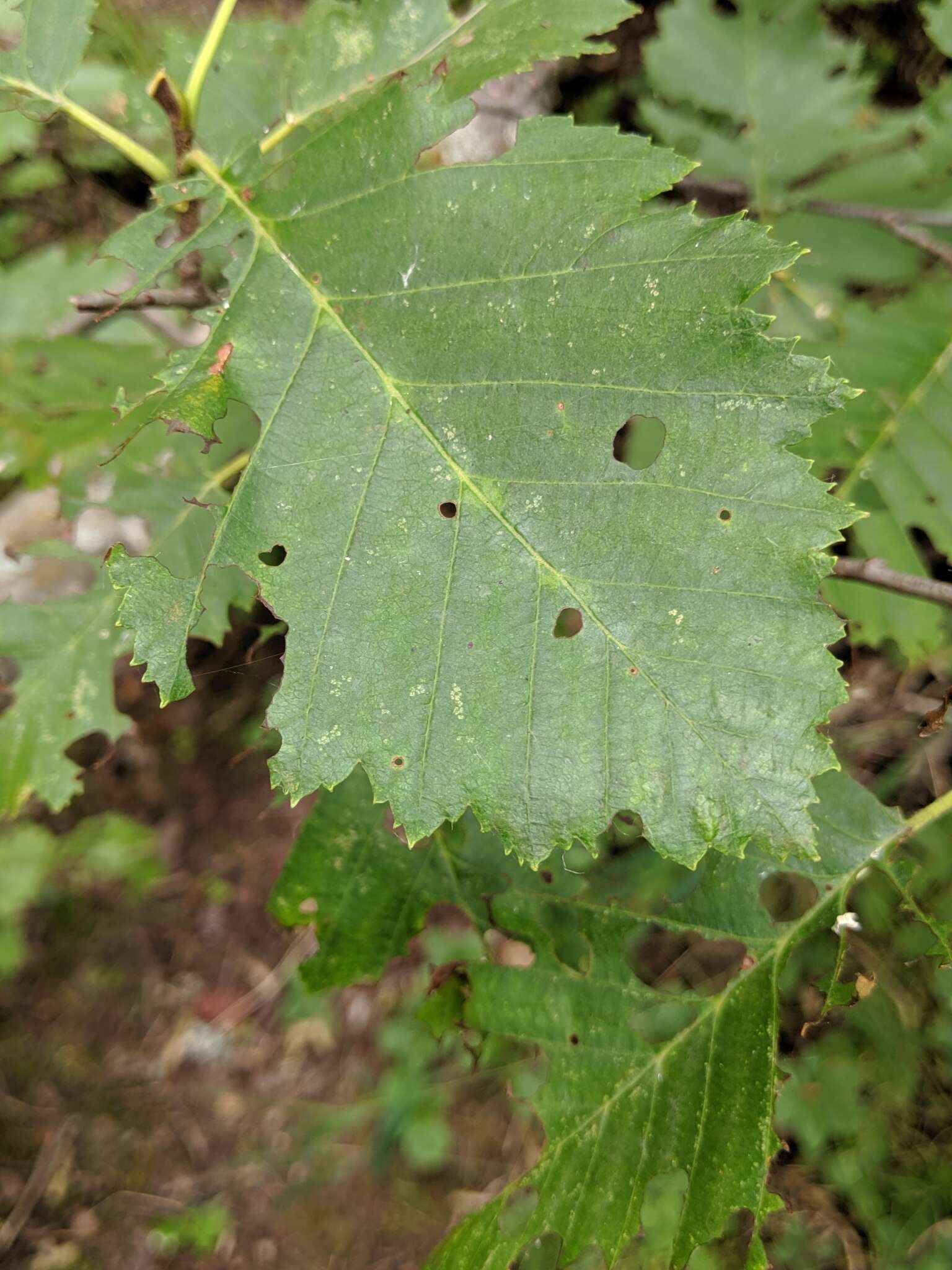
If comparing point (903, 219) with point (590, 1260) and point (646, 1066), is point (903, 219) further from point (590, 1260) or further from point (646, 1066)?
point (590, 1260)

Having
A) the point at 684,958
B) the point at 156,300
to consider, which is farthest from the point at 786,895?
the point at 156,300

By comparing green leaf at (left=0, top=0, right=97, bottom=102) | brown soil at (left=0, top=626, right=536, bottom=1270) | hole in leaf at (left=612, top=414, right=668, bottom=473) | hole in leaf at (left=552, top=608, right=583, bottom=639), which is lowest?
brown soil at (left=0, top=626, right=536, bottom=1270)

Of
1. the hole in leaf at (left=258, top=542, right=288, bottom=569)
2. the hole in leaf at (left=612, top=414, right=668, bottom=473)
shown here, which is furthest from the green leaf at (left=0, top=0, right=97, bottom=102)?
the hole in leaf at (left=612, top=414, right=668, bottom=473)

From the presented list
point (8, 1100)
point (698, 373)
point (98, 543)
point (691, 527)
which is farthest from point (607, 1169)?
point (8, 1100)

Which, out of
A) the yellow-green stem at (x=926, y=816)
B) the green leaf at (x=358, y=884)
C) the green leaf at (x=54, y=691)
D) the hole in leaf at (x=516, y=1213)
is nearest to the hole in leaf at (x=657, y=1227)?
the hole in leaf at (x=516, y=1213)

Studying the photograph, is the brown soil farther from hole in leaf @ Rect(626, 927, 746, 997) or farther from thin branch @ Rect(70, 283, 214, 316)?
thin branch @ Rect(70, 283, 214, 316)

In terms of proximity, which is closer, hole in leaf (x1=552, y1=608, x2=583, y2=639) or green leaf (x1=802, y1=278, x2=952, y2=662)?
hole in leaf (x1=552, y1=608, x2=583, y2=639)

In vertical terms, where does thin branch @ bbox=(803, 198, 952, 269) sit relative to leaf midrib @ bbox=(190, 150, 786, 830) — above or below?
below
